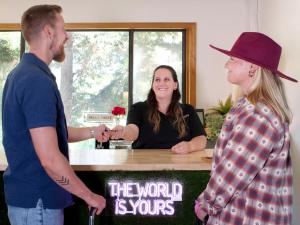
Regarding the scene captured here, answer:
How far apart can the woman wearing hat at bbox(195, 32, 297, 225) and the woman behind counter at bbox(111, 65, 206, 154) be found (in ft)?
3.70

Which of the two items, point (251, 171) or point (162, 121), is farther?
point (162, 121)

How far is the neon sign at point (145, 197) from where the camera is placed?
1.70 meters

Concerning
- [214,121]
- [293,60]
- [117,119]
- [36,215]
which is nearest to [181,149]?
A: [293,60]

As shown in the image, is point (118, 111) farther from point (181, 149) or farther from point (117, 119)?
point (181, 149)

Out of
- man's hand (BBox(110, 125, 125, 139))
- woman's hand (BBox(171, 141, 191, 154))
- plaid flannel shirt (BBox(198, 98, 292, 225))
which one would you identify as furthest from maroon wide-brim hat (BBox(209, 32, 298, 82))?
man's hand (BBox(110, 125, 125, 139))

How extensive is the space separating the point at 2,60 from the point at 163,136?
301 centimetres

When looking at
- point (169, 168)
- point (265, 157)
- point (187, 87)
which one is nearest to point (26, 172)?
point (169, 168)

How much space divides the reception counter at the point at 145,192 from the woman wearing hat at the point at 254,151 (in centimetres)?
35

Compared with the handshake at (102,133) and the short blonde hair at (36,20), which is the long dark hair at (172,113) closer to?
the handshake at (102,133)

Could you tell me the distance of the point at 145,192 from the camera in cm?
171

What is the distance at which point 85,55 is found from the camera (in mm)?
4566

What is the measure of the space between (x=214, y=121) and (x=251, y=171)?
2.82 meters

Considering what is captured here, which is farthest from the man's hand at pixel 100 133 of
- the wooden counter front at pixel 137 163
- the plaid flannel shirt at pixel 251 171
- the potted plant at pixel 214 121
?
the potted plant at pixel 214 121

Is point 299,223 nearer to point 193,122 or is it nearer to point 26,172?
point 193,122
